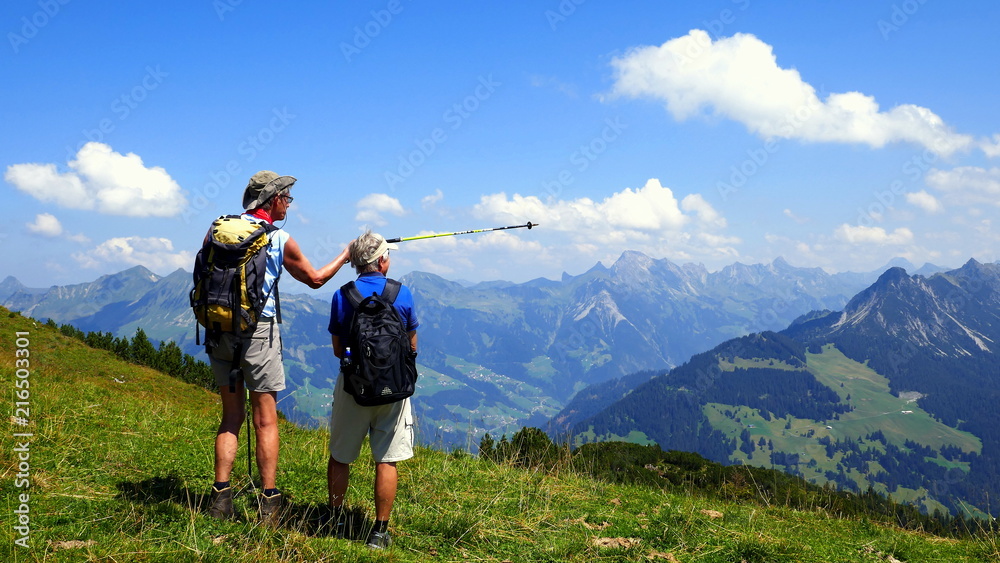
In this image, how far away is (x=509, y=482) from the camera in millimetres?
8758

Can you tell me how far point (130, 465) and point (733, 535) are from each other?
24.3ft

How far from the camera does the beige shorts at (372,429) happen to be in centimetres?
550

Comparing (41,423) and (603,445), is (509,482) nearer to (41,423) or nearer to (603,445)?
(41,423)

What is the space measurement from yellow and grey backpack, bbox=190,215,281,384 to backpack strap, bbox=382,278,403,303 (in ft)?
3.35

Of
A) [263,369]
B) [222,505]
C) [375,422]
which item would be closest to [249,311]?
[263,369]

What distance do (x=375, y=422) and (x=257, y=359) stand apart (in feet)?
4.15

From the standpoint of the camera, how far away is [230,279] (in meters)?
5.23

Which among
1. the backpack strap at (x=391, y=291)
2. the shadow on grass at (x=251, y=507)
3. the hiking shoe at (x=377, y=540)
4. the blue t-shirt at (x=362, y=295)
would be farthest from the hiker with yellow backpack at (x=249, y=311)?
the hiking shoe at (x=377, y=540)

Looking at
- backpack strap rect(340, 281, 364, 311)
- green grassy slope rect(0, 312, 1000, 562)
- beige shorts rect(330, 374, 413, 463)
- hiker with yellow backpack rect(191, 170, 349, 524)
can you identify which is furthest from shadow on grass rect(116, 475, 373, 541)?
backpack strap rect(340, 281, 364, 311)

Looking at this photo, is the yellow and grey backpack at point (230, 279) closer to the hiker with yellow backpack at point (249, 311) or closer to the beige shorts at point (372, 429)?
the hiker with yellow backpack at point (249, 311)

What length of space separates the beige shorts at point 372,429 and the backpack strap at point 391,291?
34.8 inches

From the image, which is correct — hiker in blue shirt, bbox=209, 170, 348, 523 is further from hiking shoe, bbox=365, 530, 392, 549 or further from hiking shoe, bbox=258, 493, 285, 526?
hiking shoe, bbox=365, 530, 392, 549

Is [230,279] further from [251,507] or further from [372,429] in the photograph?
[251,507]

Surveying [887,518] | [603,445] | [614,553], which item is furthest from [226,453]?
[603,445]
